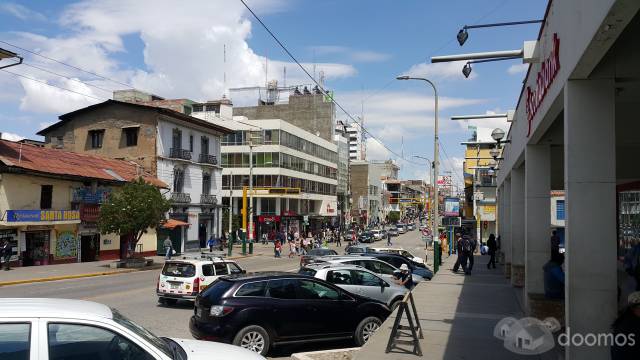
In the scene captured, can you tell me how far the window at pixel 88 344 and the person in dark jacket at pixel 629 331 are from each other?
171 inches

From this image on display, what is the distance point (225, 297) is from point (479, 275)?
53.0ft

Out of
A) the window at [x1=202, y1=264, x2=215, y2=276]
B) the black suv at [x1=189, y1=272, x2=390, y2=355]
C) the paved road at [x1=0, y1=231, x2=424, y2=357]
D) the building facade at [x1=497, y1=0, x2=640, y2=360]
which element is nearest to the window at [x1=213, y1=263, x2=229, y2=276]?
the window at [x1=202, y1=264, x2=215, y2=276]

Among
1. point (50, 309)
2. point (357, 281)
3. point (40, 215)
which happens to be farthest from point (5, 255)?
point (50, 309)

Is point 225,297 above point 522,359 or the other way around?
above

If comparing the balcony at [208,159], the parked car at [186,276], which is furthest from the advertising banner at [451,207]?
the balcony at [208,159]

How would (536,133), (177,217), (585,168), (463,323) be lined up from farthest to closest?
(177,217) < (463,323) < (536,133) < (585,168)

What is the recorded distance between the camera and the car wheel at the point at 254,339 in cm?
971

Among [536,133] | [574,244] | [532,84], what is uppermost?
[532,84]

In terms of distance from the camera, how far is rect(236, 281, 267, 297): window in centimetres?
1016

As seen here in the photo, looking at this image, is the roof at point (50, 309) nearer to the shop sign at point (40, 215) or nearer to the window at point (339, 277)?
the window at point (339, 277)

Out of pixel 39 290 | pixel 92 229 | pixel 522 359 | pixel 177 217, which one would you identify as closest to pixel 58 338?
pixel 522 359

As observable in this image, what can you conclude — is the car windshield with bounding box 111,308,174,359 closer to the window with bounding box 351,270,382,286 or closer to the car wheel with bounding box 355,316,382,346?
the car wheel with bounding box 355,316,382,346

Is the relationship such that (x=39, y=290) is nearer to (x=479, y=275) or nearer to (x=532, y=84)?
(x=479, y=275)

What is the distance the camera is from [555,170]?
68.6 feet
